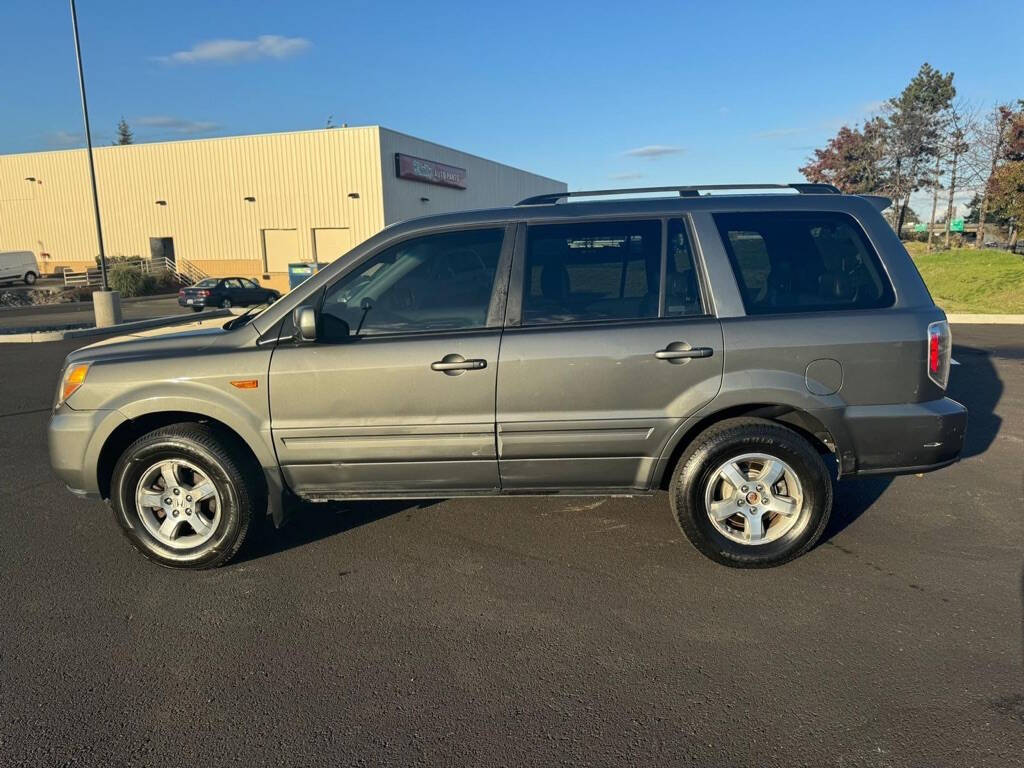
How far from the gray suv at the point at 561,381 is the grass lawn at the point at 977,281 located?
1554 centimetres

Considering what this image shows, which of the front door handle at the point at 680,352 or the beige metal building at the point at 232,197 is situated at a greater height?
the beige metal building at the point at 232,197

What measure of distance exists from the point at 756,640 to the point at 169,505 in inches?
123

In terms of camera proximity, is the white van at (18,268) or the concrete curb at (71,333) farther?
the white van at (18,268)

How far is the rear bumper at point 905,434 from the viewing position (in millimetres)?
3748

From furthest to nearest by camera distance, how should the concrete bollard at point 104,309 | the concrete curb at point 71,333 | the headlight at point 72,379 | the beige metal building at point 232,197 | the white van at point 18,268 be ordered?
1. the beige metal building at point 232,197
2. the white van at point 18,268
3. the concrete bollard at point 104,309
4. the concrete curb at point 71,333
5. the headlight at point 72,379

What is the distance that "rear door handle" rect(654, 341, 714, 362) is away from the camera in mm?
3680

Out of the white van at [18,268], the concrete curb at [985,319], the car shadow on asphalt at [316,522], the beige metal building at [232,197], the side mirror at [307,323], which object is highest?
the beige metal building at [232,197]

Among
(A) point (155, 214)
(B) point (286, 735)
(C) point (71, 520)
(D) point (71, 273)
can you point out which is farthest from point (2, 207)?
(B) point (286, 735)

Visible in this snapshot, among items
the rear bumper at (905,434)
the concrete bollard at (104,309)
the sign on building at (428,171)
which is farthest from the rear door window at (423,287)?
the sign on building at (428,171)

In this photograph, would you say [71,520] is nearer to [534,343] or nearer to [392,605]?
[392,605]

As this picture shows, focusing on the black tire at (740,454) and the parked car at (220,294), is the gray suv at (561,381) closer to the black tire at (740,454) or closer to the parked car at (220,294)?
the black tire at (740,454)

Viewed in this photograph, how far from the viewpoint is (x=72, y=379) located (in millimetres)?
3973

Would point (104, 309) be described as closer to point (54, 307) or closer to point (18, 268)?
point (54, 307)

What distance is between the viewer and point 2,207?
4506cm
